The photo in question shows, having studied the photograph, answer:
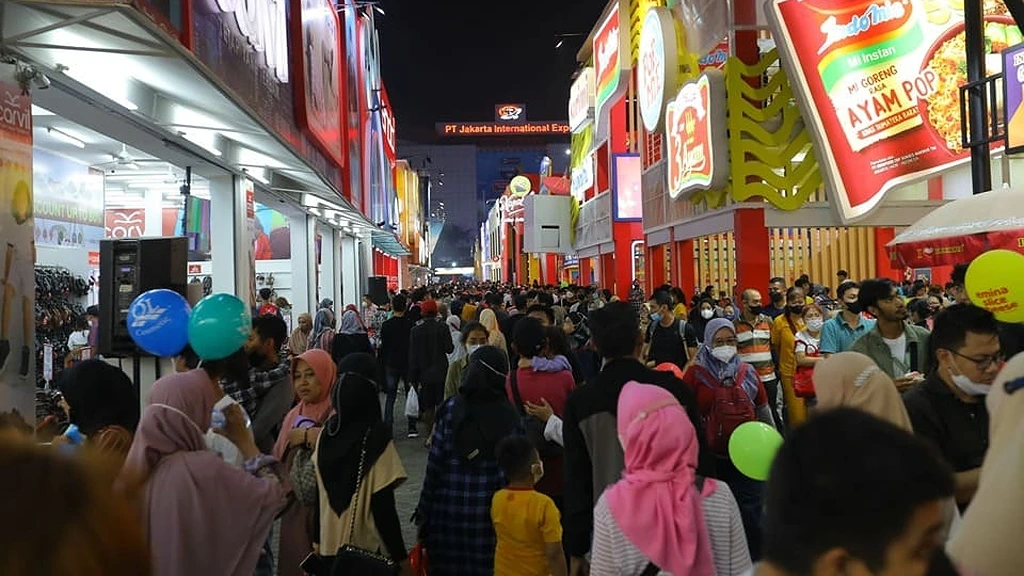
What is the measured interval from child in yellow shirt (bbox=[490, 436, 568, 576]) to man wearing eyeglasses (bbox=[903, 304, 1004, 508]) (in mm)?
1589

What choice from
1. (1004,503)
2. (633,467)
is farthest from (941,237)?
(1004,503)

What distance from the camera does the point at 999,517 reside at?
66.5 inches

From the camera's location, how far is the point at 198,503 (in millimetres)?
2738

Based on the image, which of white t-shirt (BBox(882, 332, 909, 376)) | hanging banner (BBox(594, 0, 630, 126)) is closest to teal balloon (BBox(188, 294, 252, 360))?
white t-shirt (BBox(882, 332, 909, 376))

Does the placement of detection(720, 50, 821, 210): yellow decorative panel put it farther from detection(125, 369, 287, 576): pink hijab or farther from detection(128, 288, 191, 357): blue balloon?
detection(125, 369, 287, 576): pink hijab

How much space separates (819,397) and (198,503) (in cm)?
212

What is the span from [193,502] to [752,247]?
39.5ft

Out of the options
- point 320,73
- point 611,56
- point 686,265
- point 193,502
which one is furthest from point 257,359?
point 611,56

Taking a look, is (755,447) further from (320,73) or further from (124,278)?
(320,73)

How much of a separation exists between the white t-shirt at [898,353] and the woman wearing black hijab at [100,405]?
4.52 m

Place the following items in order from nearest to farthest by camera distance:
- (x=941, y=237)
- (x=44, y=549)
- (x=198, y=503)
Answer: (x=44, y=549), (x=198, y=503), (x=941, y=237)

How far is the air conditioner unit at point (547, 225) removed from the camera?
3047cm

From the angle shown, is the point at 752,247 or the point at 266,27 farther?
the point at 752,247

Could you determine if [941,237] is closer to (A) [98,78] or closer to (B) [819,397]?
(B) [819,397]
